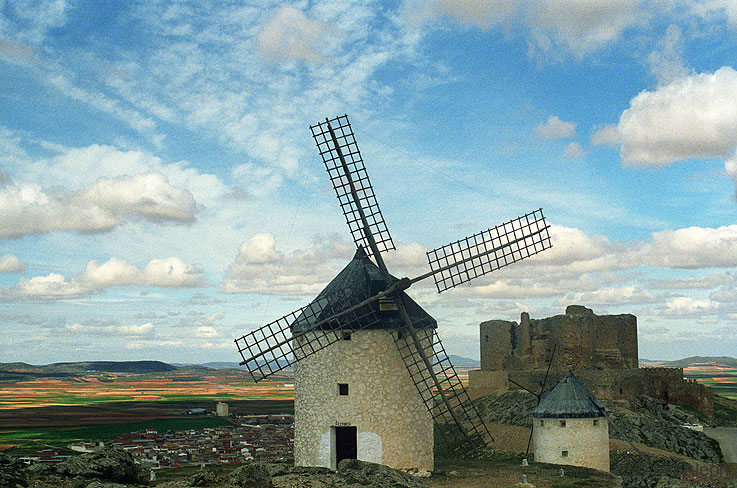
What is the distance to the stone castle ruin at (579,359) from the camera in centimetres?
3056

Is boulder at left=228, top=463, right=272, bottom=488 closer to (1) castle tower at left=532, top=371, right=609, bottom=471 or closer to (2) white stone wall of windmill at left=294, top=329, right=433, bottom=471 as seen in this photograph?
(2) white stone wall of windmill at left=294, top=329, right=433, bottom=471

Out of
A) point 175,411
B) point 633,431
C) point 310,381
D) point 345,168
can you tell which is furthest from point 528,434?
point 175,411

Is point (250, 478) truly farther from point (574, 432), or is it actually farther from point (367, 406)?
point (574, 432)

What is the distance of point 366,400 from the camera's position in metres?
18.5

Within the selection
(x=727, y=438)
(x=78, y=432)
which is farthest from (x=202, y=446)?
(x=727, y=438)

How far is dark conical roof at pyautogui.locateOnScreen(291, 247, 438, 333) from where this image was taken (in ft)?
62.2

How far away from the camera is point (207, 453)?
31.0 metres

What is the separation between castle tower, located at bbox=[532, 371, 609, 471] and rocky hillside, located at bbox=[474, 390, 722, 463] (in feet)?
14.8

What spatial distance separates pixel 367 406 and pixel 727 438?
18.4 meters

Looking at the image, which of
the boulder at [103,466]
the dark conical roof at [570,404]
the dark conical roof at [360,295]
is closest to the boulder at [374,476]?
the boulder at [103,466]

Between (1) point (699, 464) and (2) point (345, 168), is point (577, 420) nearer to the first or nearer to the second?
(1) point (699, 464)

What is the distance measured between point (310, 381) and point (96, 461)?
27.2 feet

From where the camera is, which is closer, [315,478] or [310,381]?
[315,478]

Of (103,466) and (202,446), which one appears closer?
(103,466)
